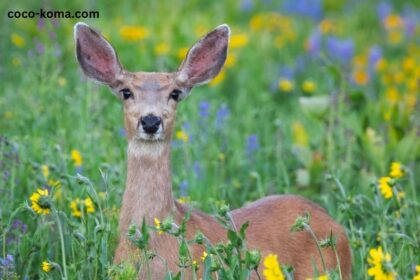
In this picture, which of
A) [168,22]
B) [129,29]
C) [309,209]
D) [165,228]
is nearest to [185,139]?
[309,209]

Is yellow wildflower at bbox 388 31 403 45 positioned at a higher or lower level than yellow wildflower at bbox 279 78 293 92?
higher

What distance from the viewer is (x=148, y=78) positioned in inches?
189

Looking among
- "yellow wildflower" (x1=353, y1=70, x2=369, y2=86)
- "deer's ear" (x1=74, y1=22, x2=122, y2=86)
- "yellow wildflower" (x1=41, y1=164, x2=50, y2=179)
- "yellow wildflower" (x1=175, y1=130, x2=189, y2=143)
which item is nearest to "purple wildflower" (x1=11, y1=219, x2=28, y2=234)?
"yellow wildflower" (x1=41, y1=164, x2=50, y2=179)

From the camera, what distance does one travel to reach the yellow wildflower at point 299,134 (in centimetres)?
692

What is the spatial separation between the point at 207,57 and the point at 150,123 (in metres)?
0.72

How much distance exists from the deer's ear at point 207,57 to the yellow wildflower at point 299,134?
5.97 ft

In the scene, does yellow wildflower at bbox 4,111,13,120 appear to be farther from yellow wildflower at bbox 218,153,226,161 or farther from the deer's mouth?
the deer's mouth

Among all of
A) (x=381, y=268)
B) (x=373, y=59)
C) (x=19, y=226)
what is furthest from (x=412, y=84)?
(x=381, y=268)

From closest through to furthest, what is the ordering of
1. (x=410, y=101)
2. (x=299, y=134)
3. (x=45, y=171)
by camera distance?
(x=45, y=171) → (x=299, y=134) → (x=410, y=101)

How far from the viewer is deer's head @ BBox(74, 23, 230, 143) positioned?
4637 mm

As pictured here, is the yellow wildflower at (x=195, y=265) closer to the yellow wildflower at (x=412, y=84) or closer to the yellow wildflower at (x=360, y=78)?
the yellow wildflower at (x=412, y=84)

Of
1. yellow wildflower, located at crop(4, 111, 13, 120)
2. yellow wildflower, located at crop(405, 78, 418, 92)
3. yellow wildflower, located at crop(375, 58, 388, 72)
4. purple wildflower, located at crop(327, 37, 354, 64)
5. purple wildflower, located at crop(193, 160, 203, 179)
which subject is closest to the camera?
purple wildflower, located at crop(193, 160, 203, 179)

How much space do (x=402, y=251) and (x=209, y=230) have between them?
81 cm

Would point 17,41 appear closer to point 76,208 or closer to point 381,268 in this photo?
point 76,208
